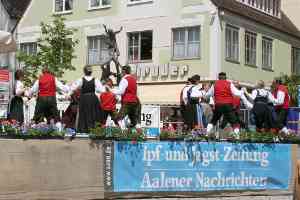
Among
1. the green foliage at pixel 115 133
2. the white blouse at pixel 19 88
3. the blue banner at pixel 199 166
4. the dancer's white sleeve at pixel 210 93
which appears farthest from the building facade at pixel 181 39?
the green foliage at pixel 115 133

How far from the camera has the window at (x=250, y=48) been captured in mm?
34781

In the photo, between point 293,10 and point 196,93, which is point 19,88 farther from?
point 293,10

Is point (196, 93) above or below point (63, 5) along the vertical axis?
below

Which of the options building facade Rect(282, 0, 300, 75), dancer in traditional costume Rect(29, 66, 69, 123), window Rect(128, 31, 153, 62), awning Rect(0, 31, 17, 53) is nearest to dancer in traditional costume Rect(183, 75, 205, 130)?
dancer in traditional costume Rect(29, 66, 69, 123)

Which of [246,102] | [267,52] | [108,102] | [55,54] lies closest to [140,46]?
[55,54]

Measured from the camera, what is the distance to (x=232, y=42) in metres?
33.7

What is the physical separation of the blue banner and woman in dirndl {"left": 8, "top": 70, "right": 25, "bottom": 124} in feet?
10.3

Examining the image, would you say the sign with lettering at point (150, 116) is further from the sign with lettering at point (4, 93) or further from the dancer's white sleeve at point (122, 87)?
the dancer's white sleeve at point (122, 87)

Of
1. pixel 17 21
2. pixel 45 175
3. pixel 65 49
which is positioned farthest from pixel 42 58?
pixel 45 175

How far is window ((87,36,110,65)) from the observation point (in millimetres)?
36625

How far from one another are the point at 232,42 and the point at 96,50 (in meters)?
7.45

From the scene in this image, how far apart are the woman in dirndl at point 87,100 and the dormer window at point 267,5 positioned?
71.4 feet

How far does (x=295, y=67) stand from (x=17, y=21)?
1624 cm

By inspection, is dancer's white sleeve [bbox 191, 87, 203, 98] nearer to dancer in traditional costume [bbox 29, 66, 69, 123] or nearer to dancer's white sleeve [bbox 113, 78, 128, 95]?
dancer's white sleeve [bbox 113, 78, 128, 95]
